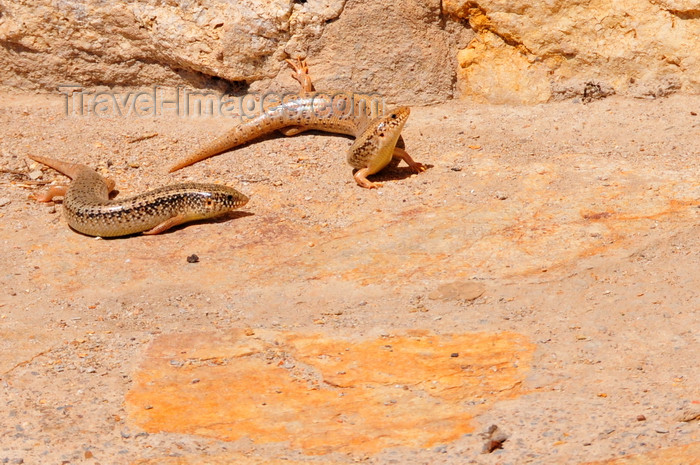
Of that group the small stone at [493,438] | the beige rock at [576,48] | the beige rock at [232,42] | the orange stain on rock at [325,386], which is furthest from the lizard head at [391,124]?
the small stone at [493,438]

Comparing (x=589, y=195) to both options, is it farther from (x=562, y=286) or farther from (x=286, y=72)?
(x=286, y=72)

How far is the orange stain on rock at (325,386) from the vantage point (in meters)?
4.84

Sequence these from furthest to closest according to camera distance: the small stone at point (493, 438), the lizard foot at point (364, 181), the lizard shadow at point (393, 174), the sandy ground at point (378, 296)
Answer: the lizard shadow at point (393, 174) < the lizard foot at point (364, 181) < the sandy ground at point (378, 296) < the small stone at point (493, 438)

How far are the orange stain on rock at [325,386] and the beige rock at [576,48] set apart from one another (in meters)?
4.23

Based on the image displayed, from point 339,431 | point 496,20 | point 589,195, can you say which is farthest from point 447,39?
point 339,431

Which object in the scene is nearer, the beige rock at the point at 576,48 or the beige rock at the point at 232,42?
the beige rock at the point at 576,48

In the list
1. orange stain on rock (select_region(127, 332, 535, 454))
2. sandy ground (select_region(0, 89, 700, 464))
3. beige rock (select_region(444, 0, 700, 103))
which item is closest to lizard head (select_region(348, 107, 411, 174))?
sandy ground (select_region(0, 89, 700, 464))

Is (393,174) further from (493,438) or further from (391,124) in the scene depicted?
(493,438)

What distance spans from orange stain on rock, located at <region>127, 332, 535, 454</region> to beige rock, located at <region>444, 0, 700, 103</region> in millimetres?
4233

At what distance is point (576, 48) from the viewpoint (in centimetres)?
899

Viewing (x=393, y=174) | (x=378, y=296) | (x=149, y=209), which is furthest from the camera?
(x=393, y=174)

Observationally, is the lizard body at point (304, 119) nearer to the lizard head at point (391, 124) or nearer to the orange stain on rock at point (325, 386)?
the lizard head at point (391, 124)

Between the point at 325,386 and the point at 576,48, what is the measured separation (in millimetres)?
5112

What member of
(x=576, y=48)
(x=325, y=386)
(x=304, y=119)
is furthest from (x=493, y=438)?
(x=576, y=48)
